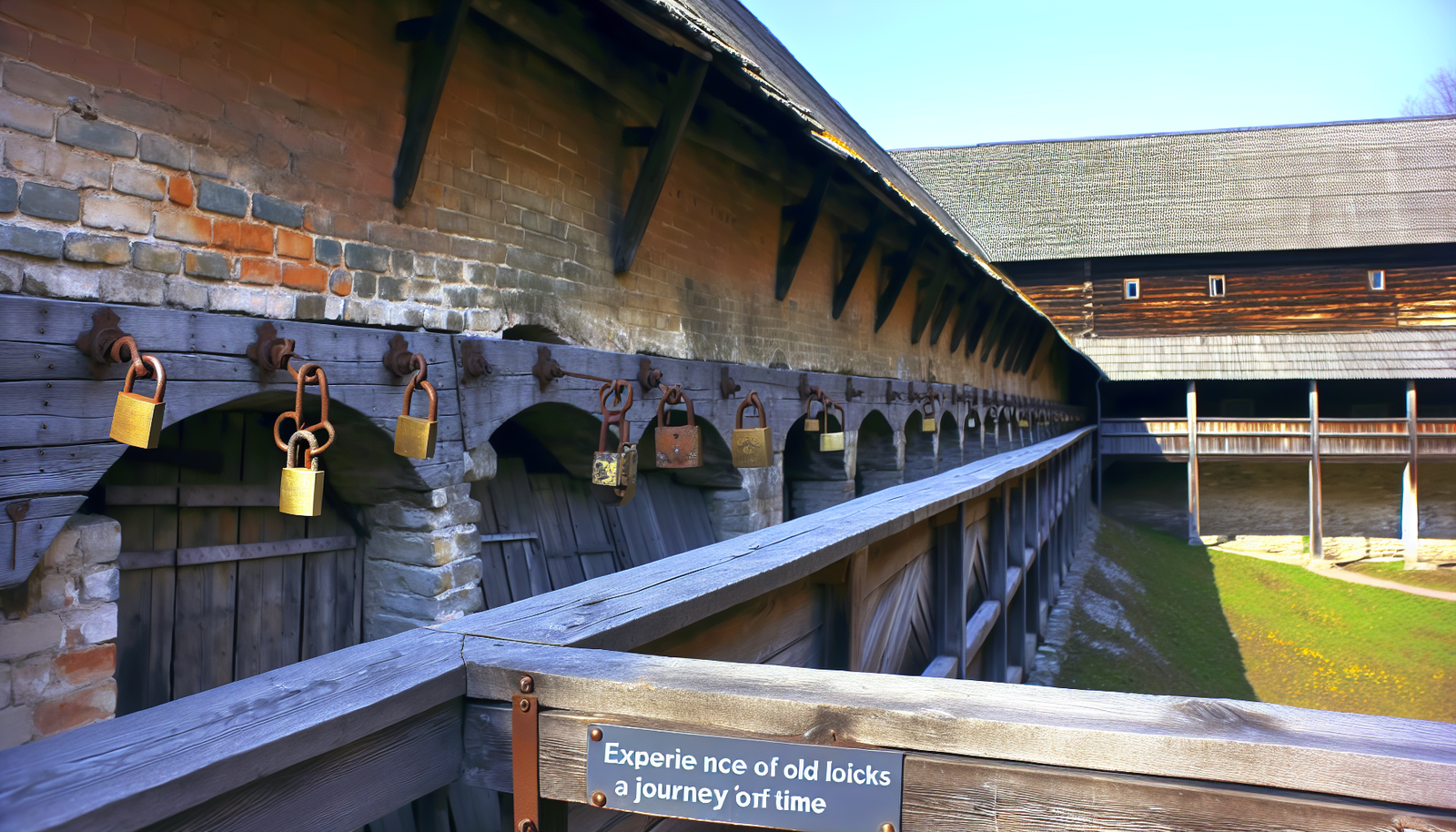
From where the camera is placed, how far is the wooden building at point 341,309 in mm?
2379

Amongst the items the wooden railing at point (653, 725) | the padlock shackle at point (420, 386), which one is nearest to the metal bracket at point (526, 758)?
the wooden railing at point (653, 725)

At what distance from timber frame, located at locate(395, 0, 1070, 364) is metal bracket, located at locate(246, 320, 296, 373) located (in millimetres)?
984

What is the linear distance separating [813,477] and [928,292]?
12.0 ft

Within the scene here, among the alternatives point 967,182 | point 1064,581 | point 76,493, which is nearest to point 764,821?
point 76,493

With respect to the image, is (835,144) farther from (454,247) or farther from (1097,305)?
(1097,305)

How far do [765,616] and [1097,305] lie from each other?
79.1ft

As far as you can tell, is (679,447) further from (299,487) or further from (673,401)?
(299,487)

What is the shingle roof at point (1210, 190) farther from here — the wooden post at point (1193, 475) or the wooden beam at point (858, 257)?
the wooden beam at point (858, 257)

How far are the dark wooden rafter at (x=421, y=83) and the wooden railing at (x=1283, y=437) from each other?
2148cm

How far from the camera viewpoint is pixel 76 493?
2336mm

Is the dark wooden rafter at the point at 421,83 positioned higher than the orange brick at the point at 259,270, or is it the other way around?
the dark wooden rafter at the point at 421,83

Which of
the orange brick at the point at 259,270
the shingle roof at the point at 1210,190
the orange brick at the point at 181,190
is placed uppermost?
the shingle roof at the point at 1210,190

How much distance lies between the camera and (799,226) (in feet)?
23.0

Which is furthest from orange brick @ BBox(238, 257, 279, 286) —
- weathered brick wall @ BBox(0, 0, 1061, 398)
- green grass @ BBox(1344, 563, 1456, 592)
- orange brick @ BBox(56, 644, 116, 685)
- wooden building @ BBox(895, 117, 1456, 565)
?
green grass @ BBox(1344, 563, 1456, 592)
